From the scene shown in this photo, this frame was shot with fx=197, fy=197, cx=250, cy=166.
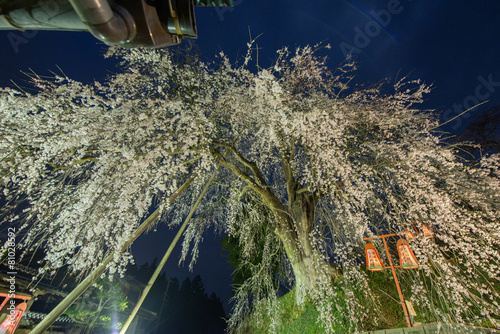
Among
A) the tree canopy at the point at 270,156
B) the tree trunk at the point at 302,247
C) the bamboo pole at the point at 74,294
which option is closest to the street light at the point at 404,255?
the tree canopy at the point at 270,156

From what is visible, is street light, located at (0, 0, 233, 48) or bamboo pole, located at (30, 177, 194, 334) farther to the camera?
bamboo pole, located at (30, 177, 194, 334)

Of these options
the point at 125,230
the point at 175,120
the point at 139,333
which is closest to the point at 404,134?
the point at 175,120

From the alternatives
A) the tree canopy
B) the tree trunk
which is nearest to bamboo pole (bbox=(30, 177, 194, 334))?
the tree canopy

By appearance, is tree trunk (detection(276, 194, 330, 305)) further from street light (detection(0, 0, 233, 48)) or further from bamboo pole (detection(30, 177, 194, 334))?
street light (detection(0, 0, 233, 48))

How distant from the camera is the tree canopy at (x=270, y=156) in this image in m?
4.37

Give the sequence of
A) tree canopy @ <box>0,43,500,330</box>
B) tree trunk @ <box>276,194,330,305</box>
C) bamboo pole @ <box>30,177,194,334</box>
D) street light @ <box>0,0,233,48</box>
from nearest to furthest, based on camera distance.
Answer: street light @ <box>0,0,233,48</box> → bamboo pole @ <box>30,177,194,334</box> → tree canopy @ <box>0,43,500,330</box> → tree trunk @ <box>276,194,330,305</box>

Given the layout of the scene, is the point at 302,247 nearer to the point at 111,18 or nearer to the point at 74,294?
the point at 74,294

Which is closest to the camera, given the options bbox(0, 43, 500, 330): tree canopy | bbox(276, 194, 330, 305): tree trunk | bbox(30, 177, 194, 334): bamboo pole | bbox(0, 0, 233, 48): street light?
bbox(0, 0, 233, 48): street light

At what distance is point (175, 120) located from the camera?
214 inches

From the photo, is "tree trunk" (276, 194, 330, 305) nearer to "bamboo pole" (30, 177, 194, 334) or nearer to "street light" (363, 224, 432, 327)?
"street light" (363, 224, 432, 327)

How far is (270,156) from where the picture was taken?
24.6 ft

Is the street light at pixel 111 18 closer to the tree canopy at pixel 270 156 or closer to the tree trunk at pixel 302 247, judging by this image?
the tree canopy at pixel 270 156

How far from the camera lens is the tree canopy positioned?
437cm

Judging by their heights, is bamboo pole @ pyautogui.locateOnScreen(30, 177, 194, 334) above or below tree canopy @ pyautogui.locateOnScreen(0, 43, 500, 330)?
below
